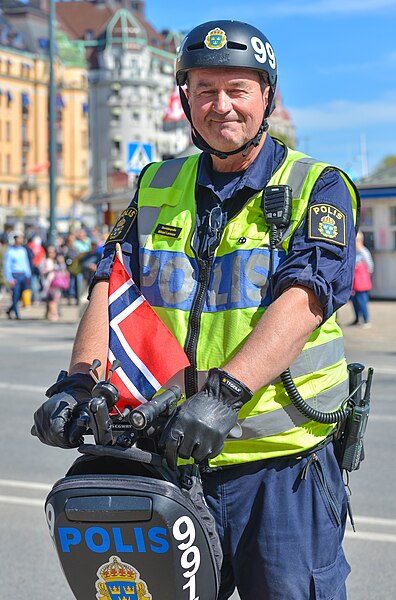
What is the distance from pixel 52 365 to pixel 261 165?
9809 millimetres

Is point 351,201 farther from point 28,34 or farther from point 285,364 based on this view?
point 28,34

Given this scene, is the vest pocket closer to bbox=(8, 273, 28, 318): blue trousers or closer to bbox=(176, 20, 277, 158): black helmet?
bbox=(176, 20, 277, 158): black helmet

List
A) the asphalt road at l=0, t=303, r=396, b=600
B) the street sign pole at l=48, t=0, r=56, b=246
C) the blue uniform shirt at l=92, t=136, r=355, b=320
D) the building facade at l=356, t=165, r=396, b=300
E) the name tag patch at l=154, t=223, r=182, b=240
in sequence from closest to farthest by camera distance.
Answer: the blue uniform shirt at l=92, t=136, r=355, b=320
the name tag patch at l=154, t=223, r=182, b=240
the asphalt road at l=0, t=303, r=396, b=600
the building facade at l=356, t=165, r=396, b=300
the street sign pole at l=48, t=0, r=56, b=246

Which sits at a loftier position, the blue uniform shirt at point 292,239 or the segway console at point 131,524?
the blue uniform shirt at point 292,239

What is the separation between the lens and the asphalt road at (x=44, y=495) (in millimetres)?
4844

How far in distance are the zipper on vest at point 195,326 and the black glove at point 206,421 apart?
0.83 feet

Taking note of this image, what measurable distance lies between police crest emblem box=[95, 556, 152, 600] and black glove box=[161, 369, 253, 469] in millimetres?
240

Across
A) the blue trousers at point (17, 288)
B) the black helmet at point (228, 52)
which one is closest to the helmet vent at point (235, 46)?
the black helmet at point (228, 52)

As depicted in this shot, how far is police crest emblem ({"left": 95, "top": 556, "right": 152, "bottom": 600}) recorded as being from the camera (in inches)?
90.4

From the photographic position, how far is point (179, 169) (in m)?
2.96

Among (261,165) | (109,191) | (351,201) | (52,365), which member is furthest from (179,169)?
(109,191)

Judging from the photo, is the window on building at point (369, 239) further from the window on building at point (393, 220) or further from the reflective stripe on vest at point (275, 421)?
the reflective stripe on vest at point (275, 421)

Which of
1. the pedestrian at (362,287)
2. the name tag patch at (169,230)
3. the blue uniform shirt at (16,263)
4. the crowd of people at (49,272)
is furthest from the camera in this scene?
the blue uniform shirt at (16,263)

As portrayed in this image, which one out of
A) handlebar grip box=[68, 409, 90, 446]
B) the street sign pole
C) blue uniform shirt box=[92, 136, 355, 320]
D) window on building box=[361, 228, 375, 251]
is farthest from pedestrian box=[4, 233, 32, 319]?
handlebar grip box=[68, 409, 90, 446]
